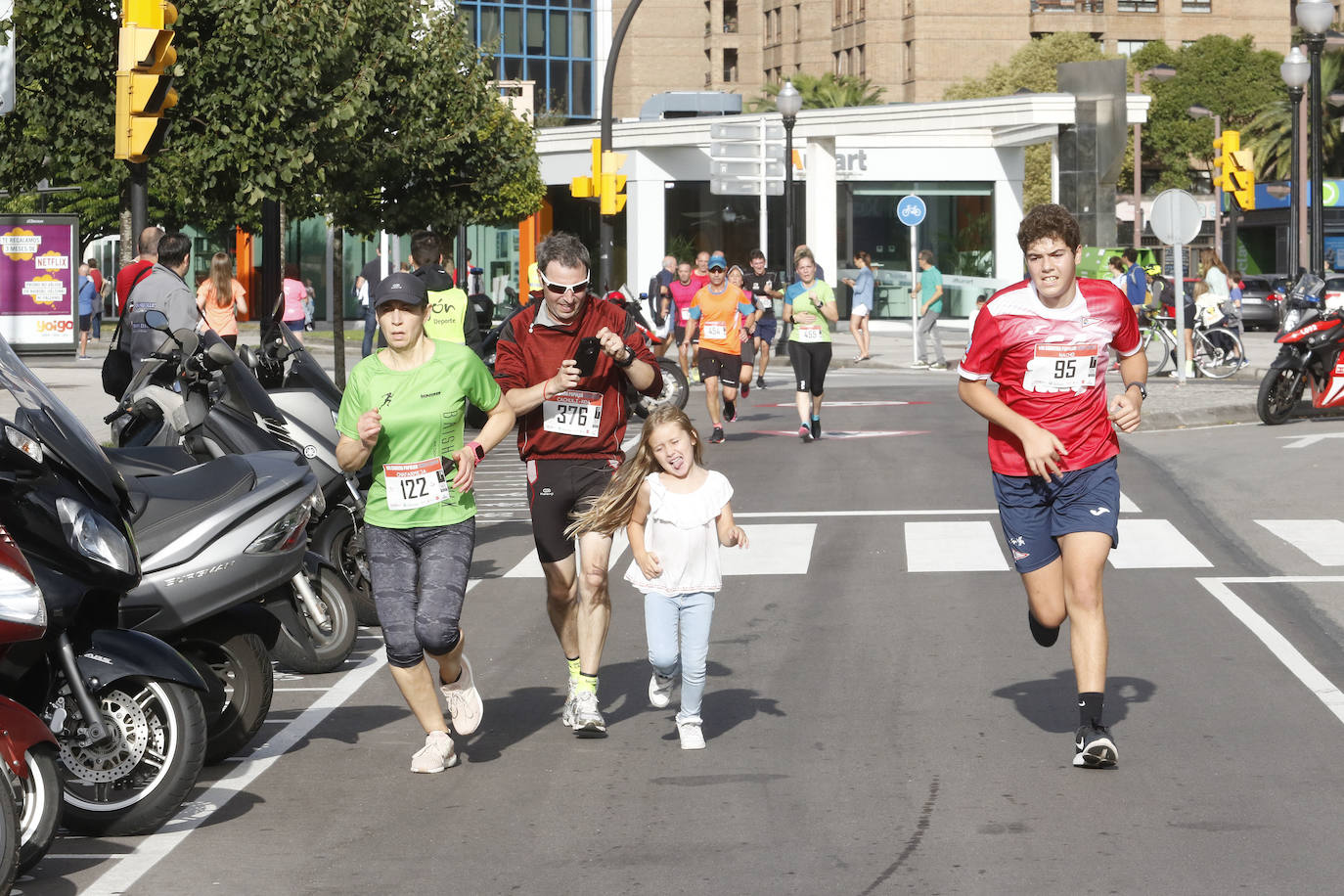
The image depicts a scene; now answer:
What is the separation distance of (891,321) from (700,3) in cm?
6306

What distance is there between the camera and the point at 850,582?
36.7ft

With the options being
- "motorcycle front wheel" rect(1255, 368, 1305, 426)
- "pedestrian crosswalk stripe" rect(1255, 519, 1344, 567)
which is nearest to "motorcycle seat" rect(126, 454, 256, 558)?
"pedestrian crosswalk stripe" rect(1255, 519, 1344, 567)

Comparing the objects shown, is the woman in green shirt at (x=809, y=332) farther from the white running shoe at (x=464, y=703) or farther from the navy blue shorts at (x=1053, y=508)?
the white running shoe at (x=464, y=703)

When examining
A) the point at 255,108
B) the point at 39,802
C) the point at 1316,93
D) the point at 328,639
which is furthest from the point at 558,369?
the point at 1316,93

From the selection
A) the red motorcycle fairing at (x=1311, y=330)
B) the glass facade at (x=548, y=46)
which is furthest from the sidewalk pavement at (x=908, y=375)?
the glass facade at (x=548, y=46)

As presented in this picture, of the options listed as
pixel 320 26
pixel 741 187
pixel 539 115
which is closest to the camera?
pixel 320 26

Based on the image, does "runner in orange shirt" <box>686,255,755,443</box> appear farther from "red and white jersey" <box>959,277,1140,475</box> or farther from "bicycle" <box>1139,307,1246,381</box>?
"red and white jersey" <box>959,277,1140,475</box>

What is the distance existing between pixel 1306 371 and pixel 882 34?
7828 cm

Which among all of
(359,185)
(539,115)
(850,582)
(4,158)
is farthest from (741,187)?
(539,115)

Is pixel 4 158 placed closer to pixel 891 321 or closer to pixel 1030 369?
pixel 1030 369

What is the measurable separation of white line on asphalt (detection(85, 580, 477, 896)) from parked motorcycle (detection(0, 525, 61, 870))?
0.85 feet

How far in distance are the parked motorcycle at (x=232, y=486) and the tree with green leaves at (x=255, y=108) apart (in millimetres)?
8140

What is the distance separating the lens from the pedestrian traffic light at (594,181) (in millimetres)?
28156

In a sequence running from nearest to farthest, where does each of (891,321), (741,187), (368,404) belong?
(368,404)
(741,187)
(891,321)
